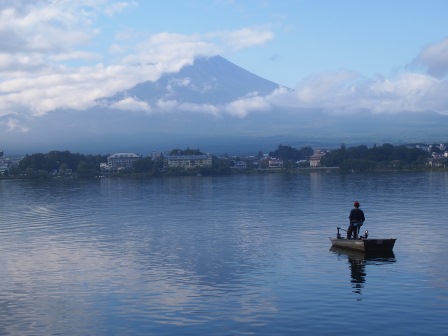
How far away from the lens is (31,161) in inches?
3895

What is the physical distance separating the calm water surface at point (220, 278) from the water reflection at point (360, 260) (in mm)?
67

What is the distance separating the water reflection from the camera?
14.8 metres

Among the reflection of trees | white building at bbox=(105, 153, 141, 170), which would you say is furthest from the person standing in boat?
white building at bbox=(105, 153, 141, 170)

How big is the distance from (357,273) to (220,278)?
2973 millimetres

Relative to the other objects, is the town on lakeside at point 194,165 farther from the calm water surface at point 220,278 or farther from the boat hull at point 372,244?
the boat hull at point 372,244

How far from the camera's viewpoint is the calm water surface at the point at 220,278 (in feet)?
37.5

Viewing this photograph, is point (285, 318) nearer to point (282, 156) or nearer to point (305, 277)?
point (305, 277)

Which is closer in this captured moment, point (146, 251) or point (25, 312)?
point (25, 312)

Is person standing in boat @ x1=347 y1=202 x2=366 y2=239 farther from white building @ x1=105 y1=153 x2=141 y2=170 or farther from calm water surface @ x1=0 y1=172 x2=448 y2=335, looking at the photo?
white building @ x1=105 y1=153 x2=141 y2=170

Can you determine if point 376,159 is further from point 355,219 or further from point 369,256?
point 369,256

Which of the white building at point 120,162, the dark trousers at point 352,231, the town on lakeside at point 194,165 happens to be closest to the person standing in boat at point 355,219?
the dark trousers at point 352,231

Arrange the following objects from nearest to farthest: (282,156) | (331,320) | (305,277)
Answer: (331,320), (305,277), (282,156)

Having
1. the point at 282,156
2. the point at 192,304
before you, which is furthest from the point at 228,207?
the point at 282,156

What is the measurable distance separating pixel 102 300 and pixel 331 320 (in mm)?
→ 4334
